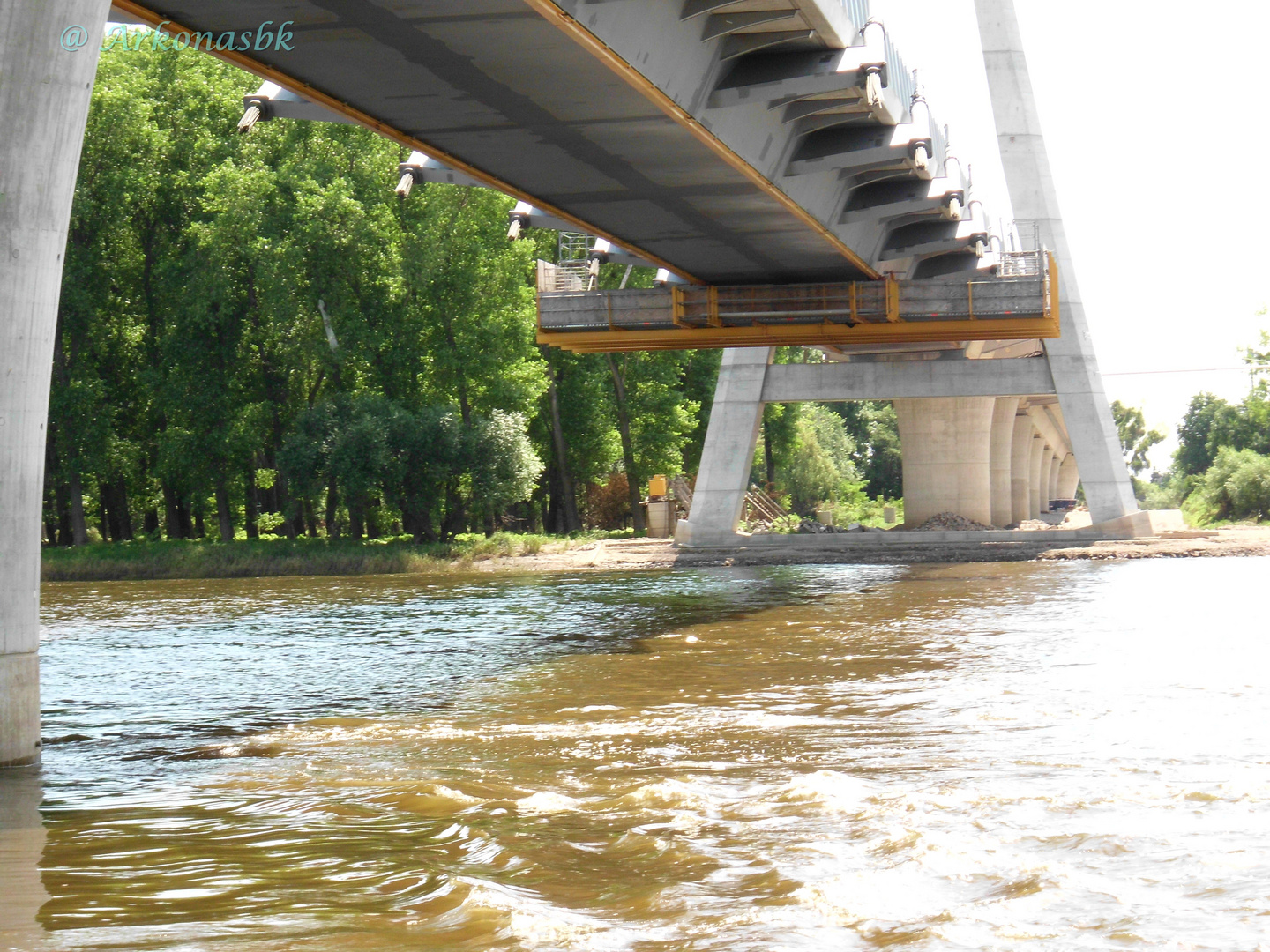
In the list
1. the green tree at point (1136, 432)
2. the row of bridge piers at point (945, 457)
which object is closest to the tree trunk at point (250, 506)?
the row of bridge piers at point (945, 457)

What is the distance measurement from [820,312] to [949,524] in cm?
1323

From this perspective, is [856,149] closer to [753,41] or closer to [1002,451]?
[753,41]

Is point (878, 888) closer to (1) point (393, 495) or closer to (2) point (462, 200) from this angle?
(1) point (393, 495)

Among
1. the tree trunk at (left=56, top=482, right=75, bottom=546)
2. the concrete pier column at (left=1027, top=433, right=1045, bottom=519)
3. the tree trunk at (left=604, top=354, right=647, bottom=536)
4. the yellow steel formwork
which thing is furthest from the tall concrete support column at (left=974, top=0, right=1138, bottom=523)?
the concrete pier column at (left=1027, top=433, right=1045, bottom=519)

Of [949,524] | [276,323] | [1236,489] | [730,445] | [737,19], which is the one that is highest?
[276,323]

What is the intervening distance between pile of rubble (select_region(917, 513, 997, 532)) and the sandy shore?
4108 mm

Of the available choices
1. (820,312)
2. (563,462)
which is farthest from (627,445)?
(820,312)

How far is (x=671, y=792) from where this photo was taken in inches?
306

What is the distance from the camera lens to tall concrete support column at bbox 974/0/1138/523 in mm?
34688

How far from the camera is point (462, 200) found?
44.1 metres

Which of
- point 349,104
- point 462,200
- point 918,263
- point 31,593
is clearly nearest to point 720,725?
point 31,593

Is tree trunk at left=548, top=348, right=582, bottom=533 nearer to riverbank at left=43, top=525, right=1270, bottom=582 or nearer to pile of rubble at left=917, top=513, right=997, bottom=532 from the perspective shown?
riverbank at left=43, top=525, right=1270, bottom=582

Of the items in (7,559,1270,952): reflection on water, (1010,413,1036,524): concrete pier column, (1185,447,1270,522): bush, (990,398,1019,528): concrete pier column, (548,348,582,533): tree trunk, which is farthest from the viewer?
(1010,413,1036,524): concrete pier column

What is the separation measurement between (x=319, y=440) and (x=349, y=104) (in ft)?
83.4
